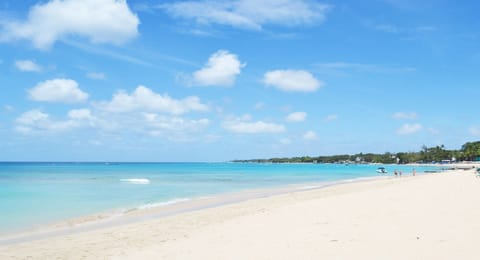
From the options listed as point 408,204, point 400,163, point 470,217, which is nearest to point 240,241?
point 470,217

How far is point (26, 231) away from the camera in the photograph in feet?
44.4

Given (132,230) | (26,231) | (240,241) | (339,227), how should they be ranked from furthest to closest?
(26,231)
(132,230)
(339,227)
(240,241)

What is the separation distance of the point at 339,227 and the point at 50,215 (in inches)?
514

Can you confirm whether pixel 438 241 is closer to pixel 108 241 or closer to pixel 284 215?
pixel 284 215

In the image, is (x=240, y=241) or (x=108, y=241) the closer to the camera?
(x=240, y=241)

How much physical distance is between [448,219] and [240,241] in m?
5.57

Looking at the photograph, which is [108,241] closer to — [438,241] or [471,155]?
[438,241]

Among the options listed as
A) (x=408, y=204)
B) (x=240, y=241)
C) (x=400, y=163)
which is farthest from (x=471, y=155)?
(x=240, y=241)

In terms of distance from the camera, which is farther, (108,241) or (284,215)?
(284,215)

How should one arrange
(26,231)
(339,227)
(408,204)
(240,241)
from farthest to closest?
(408,204)
(26,231)
(339,227)
(240,241)

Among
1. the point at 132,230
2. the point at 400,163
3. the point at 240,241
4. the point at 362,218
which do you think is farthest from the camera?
the point at 400,163

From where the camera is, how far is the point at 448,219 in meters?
10.4

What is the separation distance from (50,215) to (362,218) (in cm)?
1318

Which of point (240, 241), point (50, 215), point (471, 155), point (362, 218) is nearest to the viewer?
point (240, 241)
